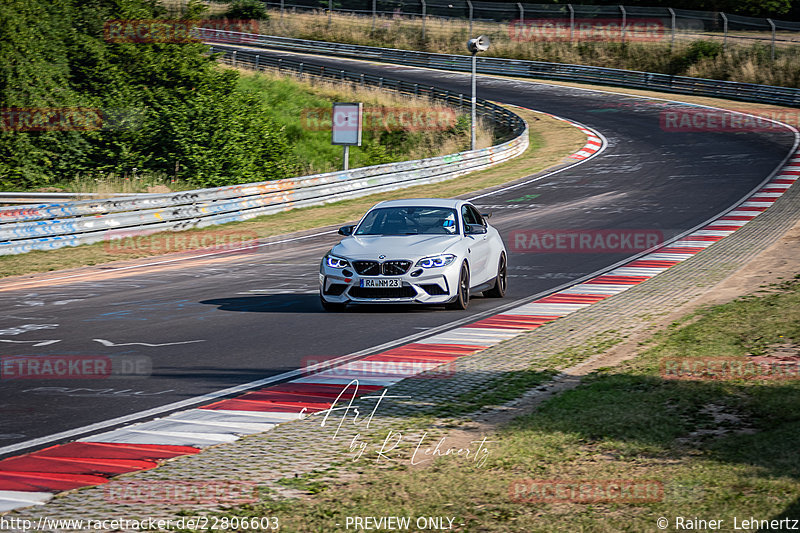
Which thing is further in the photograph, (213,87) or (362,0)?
(362,0)

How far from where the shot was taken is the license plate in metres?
12.9

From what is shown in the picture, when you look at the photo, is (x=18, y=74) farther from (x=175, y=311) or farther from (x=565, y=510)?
(x=565, y=510)

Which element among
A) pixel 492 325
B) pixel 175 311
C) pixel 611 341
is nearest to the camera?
pixel 611 341

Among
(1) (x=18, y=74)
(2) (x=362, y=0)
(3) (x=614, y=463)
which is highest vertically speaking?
(2) (x=362, y=0)

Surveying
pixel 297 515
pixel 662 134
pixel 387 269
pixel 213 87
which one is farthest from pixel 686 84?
pixel 297 515

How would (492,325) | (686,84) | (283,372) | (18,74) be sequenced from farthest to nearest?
1. (686,84)
2. (18,74)
3. (492,325)
4. (283,372)

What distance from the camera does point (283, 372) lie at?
9.38 meters

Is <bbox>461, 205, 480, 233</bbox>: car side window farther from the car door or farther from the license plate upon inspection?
the license plate

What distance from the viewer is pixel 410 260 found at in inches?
507

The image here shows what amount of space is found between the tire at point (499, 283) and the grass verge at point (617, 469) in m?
6.06

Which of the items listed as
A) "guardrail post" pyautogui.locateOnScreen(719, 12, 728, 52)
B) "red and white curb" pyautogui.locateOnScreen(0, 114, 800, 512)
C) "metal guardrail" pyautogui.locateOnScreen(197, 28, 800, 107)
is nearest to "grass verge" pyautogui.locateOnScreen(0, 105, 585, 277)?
"red and white curb" pyautogui.locateOnScreen(0, 114, 800, 512)

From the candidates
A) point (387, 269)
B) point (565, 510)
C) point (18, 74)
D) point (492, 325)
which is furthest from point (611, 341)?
point (18, 74)

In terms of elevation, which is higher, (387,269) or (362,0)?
(362,0)

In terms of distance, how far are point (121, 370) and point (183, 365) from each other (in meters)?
0.62
